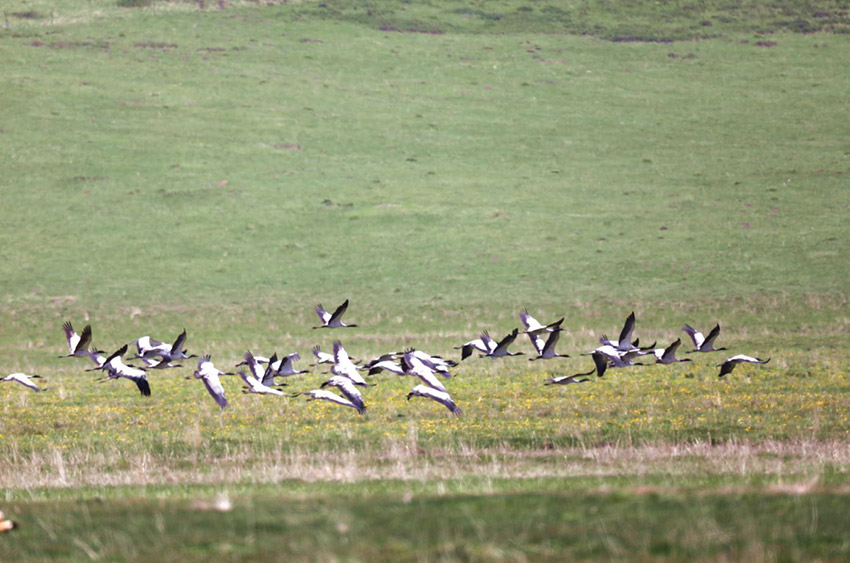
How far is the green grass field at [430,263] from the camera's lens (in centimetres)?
1104

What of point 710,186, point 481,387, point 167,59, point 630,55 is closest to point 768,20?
point 630,55

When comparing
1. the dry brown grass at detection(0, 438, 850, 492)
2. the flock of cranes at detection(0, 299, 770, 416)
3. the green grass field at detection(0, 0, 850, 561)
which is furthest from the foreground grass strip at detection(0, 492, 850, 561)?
the flock of cranes at detection(0, 299, 770, 416)

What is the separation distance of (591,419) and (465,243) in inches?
1496

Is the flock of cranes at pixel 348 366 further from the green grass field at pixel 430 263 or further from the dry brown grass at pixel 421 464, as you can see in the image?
the dry brown grass at pixel 421 464

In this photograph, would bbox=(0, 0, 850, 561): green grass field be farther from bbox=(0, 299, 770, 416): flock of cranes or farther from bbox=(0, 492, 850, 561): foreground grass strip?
bbox=(0, 299, 770, 416): flock of cranes

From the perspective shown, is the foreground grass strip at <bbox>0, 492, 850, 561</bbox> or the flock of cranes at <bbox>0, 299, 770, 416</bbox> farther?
the flock of cranes at <bbox>0, 299, 770, 416</bbox>

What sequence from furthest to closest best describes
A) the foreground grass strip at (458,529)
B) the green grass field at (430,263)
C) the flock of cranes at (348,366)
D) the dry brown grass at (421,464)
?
the flock of cranes at (348,366) → the dry brown grass at (421,464) → the green grass field at (430,263) → the foreground grass strip at (458,529)

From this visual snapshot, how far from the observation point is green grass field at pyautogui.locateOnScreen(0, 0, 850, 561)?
11.0 m

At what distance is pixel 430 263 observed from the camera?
56.3 metres

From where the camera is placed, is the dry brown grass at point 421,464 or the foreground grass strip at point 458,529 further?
the dry brown grass at point 421,464

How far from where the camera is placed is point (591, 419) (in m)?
21.4

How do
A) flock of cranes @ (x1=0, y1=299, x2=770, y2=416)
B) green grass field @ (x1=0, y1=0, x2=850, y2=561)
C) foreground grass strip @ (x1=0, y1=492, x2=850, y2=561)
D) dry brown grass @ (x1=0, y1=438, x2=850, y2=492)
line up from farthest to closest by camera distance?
flock of cranes @ (x1=0, y1=299, x2=770, y2=416)
dry brown grass @ (x1=0, y1=438, x2=850, y2=492)
green grass field @ (x1=0, y1=0, x2=850, y2=561)
foreground grass strip @ (x1=0, y1=492, x2=850, y2=561)

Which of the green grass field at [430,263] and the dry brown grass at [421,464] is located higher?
the green grass field at [430,263]

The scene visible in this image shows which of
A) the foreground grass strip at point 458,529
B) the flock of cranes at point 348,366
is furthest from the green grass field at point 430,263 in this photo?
the flock of cranes at point 348,366
